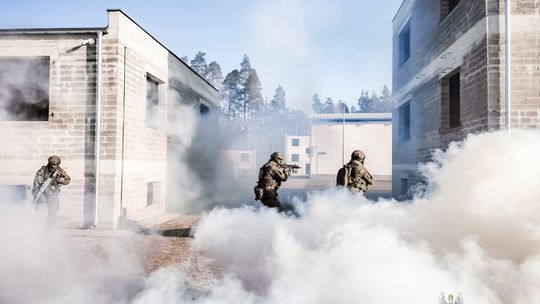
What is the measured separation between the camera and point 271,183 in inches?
305

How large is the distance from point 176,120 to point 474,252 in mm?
10092

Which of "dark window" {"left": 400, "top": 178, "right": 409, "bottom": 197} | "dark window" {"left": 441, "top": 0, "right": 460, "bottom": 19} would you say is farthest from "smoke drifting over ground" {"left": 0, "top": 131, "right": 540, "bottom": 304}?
"dark window" {"left": 400, "top": 178, "right": 409, "bottom": 197}

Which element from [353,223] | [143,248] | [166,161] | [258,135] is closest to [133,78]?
[166,161]

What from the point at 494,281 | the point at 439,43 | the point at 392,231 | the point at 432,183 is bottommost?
the point at 494,281

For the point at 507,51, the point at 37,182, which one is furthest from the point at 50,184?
the point at 507,51

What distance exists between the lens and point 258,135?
3488 centimetres

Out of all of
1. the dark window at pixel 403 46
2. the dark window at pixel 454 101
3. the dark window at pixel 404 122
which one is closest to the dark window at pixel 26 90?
the dark window at pixel 454 101

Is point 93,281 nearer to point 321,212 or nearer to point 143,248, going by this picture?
point 143,248

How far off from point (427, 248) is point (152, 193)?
8459mm

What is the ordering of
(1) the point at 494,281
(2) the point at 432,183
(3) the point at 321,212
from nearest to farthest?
(1) the point at 494,281
(2) the point at 432,183
(3) the point at 321,212

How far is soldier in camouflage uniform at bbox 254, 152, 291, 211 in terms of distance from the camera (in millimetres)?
7703

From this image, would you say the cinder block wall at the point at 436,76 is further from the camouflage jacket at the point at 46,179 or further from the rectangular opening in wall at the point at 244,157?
the rectangular opening in wall at the point at 244,157

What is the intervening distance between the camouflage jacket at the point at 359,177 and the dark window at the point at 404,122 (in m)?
6.43

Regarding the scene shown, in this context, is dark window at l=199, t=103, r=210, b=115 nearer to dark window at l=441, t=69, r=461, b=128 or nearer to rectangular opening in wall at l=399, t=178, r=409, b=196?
rectangular opening in wall at l=399, t=178, r=409, b=196
